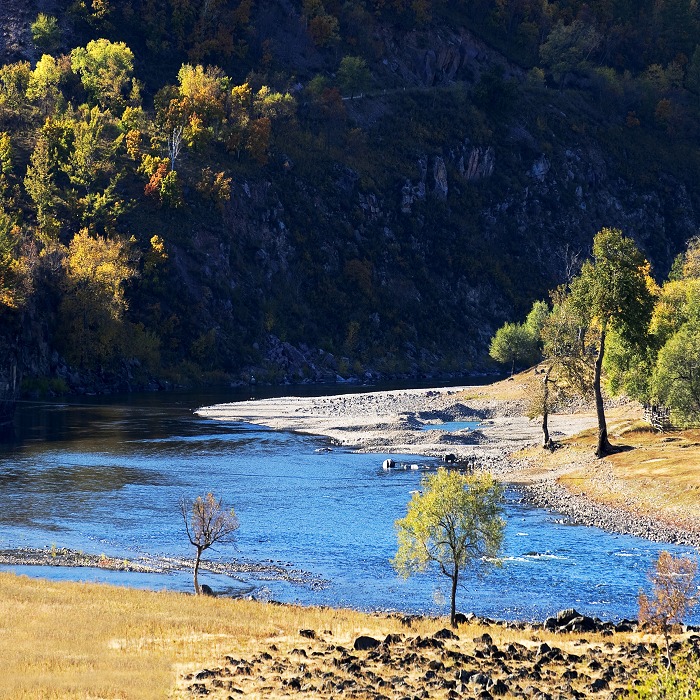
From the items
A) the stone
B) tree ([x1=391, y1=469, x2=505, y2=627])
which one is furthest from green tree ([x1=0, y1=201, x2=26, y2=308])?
the stone

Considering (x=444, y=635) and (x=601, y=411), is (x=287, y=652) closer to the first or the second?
(x=444, y=635)

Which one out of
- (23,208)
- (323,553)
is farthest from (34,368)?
(323,553)

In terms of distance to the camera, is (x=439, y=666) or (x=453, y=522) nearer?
(x=439, y=666)

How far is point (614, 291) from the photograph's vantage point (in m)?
76.9

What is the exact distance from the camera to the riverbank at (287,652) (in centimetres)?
3184

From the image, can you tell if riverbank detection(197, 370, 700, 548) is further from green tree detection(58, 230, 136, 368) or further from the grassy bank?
green tree detection(58, 230, 136, 368)

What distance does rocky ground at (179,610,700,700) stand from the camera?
31.8 m

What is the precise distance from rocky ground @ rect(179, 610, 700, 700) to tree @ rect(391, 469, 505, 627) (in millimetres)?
7670

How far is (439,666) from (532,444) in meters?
61.0

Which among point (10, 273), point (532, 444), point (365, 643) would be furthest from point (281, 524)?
point (10, 273)

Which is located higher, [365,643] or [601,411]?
[601,411]

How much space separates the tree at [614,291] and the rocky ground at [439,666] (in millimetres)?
40057

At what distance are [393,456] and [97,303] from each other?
72.6 meters

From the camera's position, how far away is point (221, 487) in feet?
258
